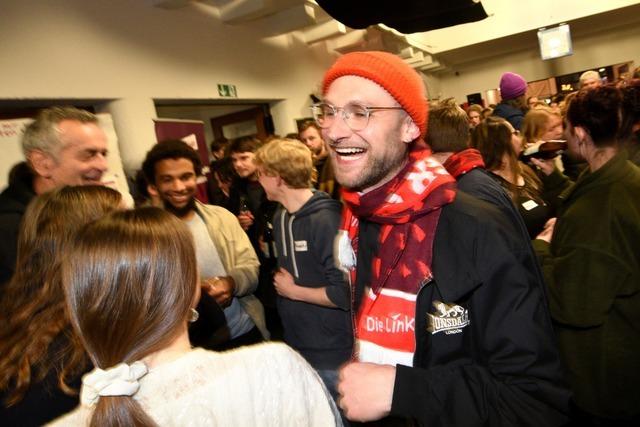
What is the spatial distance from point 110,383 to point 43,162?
1.55 metres

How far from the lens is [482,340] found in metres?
1.01

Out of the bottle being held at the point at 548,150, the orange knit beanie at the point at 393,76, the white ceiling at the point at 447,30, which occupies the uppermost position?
the white ceiling at the point at 447,30

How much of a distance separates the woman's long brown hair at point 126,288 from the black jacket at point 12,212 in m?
0.97

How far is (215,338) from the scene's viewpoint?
1.80 meters

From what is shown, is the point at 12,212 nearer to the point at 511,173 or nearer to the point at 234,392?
the point at 234,392

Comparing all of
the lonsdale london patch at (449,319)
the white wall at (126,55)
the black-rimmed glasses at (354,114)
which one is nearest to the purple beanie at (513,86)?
the white wall at (126,55)

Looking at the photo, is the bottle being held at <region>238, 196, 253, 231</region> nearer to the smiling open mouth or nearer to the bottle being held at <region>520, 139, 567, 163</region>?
the bottle being held at <region>520, 139, 567, 163</region>

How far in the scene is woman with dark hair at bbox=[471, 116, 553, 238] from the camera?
263 cm

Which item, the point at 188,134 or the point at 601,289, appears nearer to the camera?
the point at 601,289

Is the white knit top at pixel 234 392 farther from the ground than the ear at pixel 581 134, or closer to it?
closer to it

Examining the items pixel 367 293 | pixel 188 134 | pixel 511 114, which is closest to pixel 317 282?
pixel 367 293

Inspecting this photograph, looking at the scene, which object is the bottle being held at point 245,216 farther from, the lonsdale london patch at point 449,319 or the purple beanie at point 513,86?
the purple beanie at point 513,86

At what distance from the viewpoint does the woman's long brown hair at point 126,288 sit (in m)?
0.85

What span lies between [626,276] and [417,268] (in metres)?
0.95
